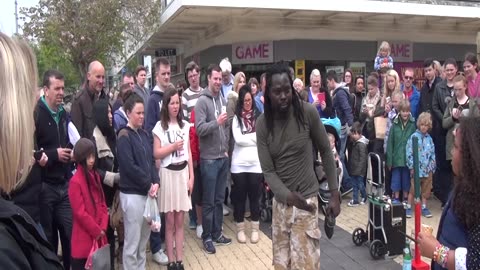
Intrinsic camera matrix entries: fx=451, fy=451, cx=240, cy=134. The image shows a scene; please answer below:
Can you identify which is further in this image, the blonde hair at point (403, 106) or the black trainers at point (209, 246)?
the blonde hair at point (403, 106)

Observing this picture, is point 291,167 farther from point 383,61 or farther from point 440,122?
point 383,61

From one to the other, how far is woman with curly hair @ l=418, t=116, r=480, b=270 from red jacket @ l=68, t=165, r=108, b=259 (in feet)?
9.57

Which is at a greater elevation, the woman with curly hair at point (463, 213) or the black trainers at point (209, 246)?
the woman with curly hair at point (463, 213)

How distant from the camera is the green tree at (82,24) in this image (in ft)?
54.9

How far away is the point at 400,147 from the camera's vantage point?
22.8ft

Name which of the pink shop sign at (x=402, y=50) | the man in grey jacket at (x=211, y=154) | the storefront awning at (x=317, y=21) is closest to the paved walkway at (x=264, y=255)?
the man in grey jacket at (x=211, y=154)

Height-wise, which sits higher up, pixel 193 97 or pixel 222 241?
pixel 193 97

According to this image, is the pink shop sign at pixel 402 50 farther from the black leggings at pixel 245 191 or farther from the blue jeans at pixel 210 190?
the blue jeans at pixel 210 190

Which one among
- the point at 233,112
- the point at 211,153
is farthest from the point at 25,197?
the point at 233,112

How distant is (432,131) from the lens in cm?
734

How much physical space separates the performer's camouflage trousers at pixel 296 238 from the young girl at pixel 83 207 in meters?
1.69

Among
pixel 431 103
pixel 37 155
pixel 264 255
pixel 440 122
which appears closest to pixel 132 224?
pixel 37 155

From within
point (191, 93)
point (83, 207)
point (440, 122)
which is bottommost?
point (83, 207)

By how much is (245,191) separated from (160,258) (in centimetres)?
137
